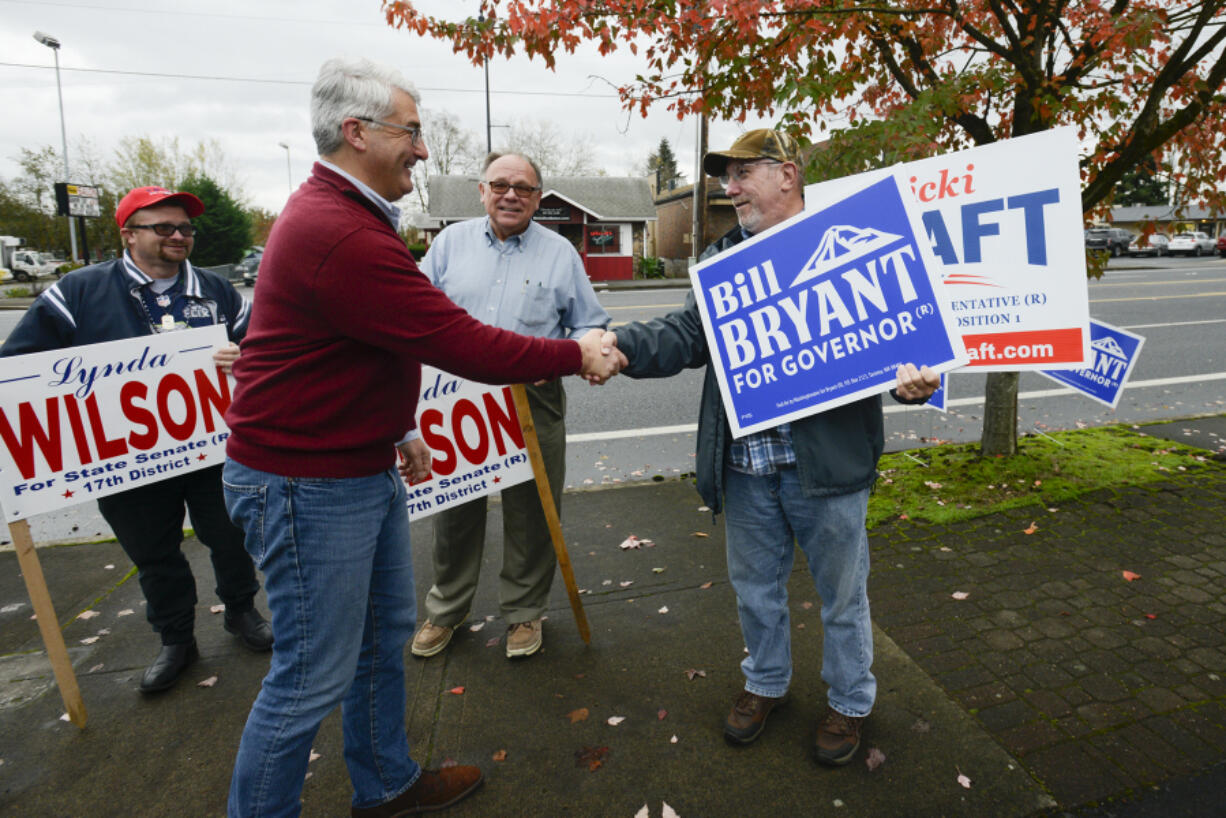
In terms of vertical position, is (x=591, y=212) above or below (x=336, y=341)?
above

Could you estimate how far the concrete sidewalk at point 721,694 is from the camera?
2412 mm

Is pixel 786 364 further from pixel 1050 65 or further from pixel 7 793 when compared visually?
pixel 1050 65

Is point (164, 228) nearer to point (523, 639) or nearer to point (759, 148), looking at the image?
point (523, 639)

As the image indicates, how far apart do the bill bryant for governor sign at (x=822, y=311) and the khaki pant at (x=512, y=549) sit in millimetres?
1091

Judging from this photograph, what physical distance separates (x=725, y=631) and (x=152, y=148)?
52473 mm

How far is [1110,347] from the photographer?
15.0 ft

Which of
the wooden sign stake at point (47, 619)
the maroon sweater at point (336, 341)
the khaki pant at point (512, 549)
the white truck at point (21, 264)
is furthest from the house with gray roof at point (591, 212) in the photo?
the maroon sweater at point (336, 341)

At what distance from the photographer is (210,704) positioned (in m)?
2.98

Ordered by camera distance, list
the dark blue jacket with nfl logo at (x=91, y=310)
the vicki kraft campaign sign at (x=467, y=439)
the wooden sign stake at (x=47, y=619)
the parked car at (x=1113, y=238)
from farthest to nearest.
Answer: the parked car at (x=1113, y=238) → the vicki kraft campaign sign at (x=467, y=439) → the dark blue jacket with nfl logo at (x=91, y=310) → the wooden sign stake at (x=47, y=619)

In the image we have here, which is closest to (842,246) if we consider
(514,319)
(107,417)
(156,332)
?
(514,319)

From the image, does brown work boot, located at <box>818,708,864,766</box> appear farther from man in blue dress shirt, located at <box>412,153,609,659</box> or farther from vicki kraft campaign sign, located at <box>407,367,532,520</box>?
vicki kraft campaign sign, located at <box>407,367,532,520</box>

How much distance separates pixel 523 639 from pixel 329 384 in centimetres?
186

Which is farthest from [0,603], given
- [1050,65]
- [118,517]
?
[1050,65]

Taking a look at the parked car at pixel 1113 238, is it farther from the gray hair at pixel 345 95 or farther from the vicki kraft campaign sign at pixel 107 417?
the gray hair at pixel 345 95
